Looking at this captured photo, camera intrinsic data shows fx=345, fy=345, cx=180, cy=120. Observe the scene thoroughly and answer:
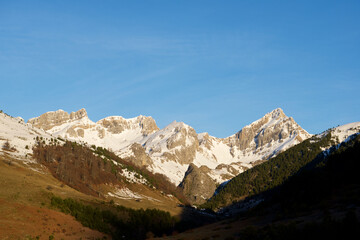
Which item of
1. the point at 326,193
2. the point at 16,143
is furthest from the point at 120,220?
the point at 16,143

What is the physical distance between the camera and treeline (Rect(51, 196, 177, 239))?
304ft

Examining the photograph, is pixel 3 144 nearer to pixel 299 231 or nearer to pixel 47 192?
pixel 47 192

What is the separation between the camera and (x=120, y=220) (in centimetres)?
10788

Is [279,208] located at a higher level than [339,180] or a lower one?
lower

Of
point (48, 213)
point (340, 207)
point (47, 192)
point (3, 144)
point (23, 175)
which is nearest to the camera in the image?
point (340, 207)

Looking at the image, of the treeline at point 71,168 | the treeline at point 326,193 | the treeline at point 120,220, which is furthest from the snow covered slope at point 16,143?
the treeline at point 326,193

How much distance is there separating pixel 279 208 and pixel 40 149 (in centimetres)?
14124

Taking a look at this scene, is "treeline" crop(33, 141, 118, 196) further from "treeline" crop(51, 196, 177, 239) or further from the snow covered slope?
"treeline" crop(51, 196, 177, 239)

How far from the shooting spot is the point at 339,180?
64500 mm

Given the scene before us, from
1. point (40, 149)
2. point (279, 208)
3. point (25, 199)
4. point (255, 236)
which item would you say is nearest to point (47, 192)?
point (25, 199)

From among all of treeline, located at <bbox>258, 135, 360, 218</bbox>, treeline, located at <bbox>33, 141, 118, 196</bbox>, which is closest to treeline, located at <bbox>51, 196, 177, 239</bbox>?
treeline, located at <bbox>33, 141, 118, 196</bbox>

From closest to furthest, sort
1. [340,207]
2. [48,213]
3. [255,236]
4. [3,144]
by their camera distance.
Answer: [255,236] < [340,207] < [48,213] < [3,144]

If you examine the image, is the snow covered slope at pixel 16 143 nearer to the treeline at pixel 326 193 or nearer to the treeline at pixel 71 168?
the treeline at pixel 71 168

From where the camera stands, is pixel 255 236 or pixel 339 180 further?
pixel 339 180
